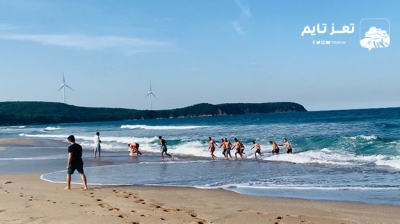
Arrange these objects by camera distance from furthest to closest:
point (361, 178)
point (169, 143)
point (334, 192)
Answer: point (169, 143) < point (361, 178) < point (334, 192)

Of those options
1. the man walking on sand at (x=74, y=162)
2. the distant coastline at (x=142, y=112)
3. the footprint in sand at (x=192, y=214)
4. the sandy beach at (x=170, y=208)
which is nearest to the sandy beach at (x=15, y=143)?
the man walking on sand at (x=74, y=162)

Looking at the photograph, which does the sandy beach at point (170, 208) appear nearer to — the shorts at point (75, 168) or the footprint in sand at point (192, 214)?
the footprint in sand at point (192, 214)

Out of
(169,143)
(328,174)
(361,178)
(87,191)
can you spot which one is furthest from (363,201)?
(169,143)

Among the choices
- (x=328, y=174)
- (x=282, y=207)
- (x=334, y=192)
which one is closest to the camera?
(x=282, y=207)

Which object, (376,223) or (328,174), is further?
(328,174)

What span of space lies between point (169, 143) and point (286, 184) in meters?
24.1

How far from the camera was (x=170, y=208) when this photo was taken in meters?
9.12

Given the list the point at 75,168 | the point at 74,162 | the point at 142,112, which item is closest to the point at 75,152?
the point at 74,162

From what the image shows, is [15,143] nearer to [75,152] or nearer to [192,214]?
[75,152]

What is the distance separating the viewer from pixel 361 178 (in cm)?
1395

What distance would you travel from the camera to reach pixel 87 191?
38.3ft

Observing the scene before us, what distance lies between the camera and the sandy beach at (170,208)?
790 centimetres

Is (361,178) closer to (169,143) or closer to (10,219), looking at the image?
(10,219)

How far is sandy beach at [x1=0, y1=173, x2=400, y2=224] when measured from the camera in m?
7.90
